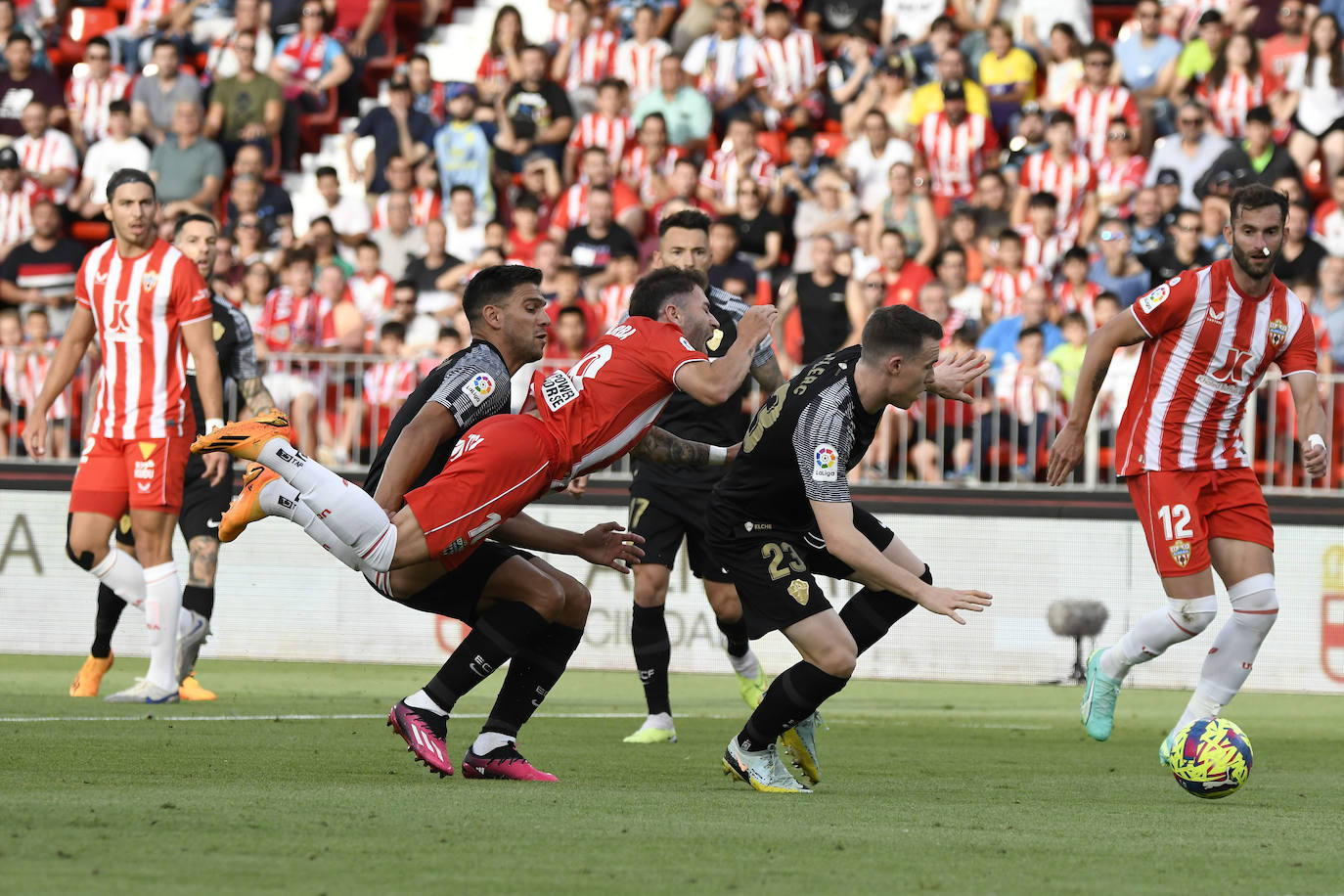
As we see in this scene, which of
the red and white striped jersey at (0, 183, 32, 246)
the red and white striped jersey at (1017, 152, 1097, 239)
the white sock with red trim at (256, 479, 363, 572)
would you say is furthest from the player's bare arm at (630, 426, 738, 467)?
the red and white striped jersey at (0, 183, 32, 246)

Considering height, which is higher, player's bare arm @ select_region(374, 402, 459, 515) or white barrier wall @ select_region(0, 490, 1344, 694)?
player's bare arm @ select_region(374, 402, 459, 515)

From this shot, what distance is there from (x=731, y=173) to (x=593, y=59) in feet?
9.61

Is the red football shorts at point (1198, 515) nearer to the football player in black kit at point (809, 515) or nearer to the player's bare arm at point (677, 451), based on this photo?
the football player in black kit at point (809, 515)

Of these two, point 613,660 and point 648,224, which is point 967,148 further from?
point 613,660

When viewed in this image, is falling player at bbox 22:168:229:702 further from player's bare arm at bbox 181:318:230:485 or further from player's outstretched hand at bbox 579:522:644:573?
player's outstretched hand at bbox 579:522:644:573

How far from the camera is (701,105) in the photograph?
766 inches

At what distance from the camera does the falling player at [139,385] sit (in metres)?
10.3

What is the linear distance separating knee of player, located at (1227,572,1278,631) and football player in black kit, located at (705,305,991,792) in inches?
68.5

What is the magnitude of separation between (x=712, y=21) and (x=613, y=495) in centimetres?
745

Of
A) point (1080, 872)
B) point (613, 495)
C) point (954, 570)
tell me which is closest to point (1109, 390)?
point (954, 570)

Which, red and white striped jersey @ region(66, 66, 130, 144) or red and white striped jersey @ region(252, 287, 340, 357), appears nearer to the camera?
red and white striped jersey @ region(252, 287, 340, 357)

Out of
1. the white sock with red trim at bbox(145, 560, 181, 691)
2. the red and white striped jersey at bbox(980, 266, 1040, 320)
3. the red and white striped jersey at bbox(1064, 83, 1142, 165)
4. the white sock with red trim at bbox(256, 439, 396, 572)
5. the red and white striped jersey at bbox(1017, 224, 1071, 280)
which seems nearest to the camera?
the white sock with red trim at bbox(256, 439, 396, 572)

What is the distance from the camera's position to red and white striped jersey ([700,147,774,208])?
1850 cm

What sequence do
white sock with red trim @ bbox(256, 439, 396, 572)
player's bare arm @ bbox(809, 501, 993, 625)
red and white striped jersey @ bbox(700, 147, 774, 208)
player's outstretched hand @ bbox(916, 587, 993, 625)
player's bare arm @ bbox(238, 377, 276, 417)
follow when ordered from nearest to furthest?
player's outstretched hand @ bbox(916, 587, 993, 625), player's bare arm @ bbox(809, 501, 993, 625), white sock with red trim @ bbox(256, 439, 396, 572), player's bare arm @ bbox(238, 377, 276, 417), red and white striped jersey @ bbox(700, 147, 774, 208)
